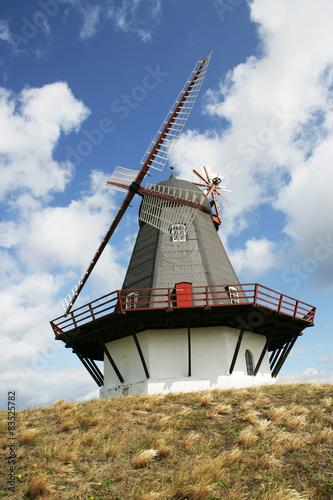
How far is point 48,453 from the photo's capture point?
27.2ft

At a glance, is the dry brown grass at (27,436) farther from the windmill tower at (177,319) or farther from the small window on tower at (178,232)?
the small window on tower at (178,232)

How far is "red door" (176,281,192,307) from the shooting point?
1584 centimetres

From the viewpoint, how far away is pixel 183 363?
15930mm

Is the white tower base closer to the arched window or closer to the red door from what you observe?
→ the arched window

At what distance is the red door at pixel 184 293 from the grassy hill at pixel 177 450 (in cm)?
412

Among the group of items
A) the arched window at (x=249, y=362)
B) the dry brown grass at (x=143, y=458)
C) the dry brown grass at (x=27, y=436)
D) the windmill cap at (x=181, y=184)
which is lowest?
the dry brown grass at (x=143, y=458)

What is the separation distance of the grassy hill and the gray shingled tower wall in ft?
18.7

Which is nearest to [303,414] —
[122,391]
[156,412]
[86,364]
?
[156,412]

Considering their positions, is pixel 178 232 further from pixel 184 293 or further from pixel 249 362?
pixel 249 362

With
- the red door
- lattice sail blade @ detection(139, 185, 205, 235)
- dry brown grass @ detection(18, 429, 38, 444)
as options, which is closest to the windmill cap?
lattice sail blade @ detection(139, 185, 205, 235)

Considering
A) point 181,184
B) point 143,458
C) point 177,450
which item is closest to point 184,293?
point 177,450

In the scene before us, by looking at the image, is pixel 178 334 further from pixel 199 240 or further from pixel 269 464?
pixel 269 464

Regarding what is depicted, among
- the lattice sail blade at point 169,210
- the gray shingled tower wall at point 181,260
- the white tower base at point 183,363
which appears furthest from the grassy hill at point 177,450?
the lattice sail blade at point 169,210

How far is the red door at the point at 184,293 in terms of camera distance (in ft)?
52.0
